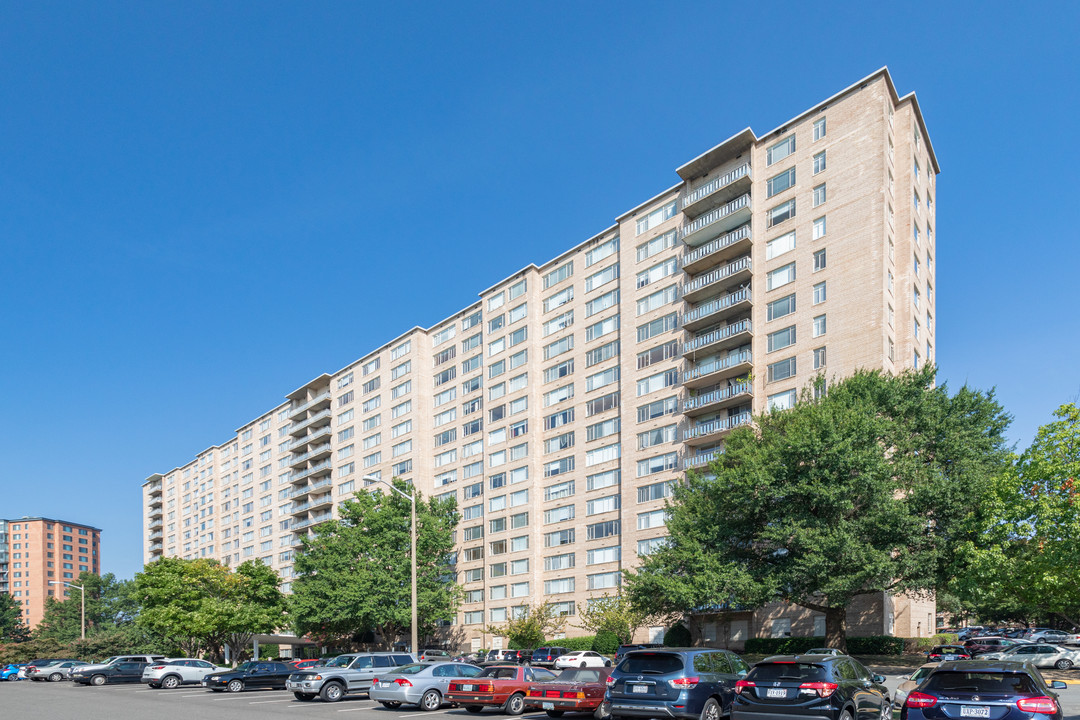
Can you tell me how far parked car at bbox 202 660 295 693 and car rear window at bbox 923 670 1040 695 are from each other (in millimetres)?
30200

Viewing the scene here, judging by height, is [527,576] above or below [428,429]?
below

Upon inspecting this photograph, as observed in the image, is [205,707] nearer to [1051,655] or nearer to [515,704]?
[515,704]

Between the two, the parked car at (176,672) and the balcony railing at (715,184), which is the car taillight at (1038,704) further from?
the balcony railing at (715,184)

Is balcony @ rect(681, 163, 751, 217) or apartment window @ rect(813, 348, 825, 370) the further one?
balcony @ rect(681, 163, 751, 217)

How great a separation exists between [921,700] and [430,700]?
16790 millimetres

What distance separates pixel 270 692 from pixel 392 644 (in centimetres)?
3828

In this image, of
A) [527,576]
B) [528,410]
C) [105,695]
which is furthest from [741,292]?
[105,695]

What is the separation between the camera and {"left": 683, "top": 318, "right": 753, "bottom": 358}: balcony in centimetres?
5962

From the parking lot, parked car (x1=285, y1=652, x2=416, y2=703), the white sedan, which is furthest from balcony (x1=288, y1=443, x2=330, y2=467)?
parked car (x1=285, y1=652, x2=416, y2=703)

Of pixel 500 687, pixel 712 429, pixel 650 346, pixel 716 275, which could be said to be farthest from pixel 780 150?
pixel 500 687

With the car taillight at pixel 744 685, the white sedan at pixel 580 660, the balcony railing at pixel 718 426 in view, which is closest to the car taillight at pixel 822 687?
the car taillight at pixel 744 685

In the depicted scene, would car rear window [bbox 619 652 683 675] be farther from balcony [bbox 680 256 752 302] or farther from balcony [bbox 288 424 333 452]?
balcony [bbox 288 424 333 452]

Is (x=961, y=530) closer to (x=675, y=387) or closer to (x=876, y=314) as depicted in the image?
(x=876, y=314)

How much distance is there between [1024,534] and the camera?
126 ft
